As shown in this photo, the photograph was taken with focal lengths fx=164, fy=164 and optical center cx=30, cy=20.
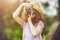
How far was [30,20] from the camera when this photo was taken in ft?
4.04

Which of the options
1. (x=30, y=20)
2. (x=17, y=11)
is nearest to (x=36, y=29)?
(x=30, y=20)

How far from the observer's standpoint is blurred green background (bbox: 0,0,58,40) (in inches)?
48.2

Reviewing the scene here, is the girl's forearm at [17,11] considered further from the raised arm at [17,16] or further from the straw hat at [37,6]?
the straw hat at [37,6]

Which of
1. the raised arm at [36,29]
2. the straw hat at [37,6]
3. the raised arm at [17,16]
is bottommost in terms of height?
the raised arm at [36,29]

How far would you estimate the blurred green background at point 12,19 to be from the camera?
4.01 ft

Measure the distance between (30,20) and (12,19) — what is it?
0.44ft

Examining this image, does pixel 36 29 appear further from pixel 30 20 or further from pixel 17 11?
pixel 17 11

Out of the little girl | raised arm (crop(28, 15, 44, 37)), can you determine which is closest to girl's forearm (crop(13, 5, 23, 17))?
the little girl

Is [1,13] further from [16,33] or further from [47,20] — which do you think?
[47,20]

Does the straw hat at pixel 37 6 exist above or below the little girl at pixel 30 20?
above

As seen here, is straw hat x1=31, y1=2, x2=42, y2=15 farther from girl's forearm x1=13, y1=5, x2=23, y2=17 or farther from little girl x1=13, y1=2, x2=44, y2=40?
girl's forearm x1=13, y1=5, x2=23, y2=17

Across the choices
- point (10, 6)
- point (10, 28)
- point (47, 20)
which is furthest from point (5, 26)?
point (47, 20)

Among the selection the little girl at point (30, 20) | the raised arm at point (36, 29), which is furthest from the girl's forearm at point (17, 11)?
the raised arm at point (36, 29)

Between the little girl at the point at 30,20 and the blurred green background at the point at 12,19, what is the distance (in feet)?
0.10
